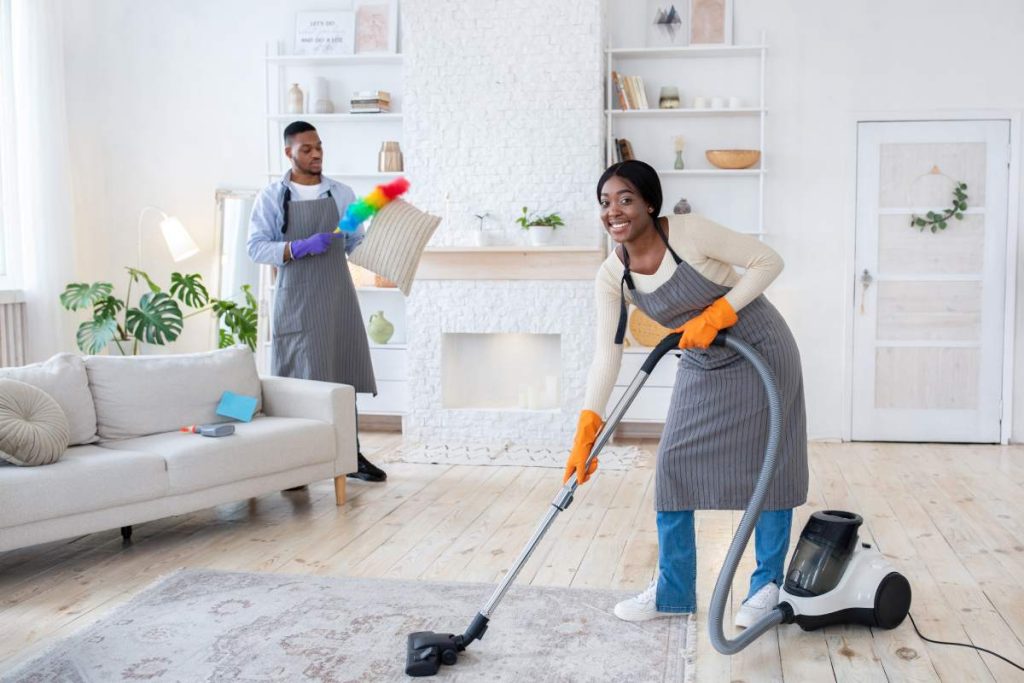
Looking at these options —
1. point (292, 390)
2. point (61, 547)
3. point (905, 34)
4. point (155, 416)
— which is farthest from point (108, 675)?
point (905, 34)

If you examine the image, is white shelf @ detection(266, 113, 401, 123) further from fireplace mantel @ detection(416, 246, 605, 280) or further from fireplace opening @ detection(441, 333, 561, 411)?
fireplace opening @ detection(441, 333, 561, 411)

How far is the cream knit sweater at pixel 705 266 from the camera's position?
255 centimetres

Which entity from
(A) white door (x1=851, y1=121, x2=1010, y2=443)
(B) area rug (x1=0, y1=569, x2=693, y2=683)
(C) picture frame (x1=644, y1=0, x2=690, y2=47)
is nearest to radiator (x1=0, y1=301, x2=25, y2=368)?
(B) area rug (x1=0, y1=569, x2=693, y2=683)

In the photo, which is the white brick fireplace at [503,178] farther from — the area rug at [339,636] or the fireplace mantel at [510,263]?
the area rug at [339,636]

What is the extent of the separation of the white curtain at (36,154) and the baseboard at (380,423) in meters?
1.81

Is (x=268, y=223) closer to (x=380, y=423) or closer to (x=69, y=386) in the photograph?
(x=69, y=386)

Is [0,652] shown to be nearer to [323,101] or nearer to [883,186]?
[323,101]

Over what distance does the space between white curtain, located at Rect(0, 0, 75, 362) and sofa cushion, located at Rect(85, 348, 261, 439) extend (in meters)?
2.06

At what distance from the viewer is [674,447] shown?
273cm

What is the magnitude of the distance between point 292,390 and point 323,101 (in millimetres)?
2511

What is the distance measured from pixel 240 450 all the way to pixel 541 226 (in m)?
2.51

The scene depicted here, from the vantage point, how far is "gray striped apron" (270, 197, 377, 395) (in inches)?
176

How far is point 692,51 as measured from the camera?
584cm

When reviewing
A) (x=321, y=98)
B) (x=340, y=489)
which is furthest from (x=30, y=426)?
(x=321, y=98)
